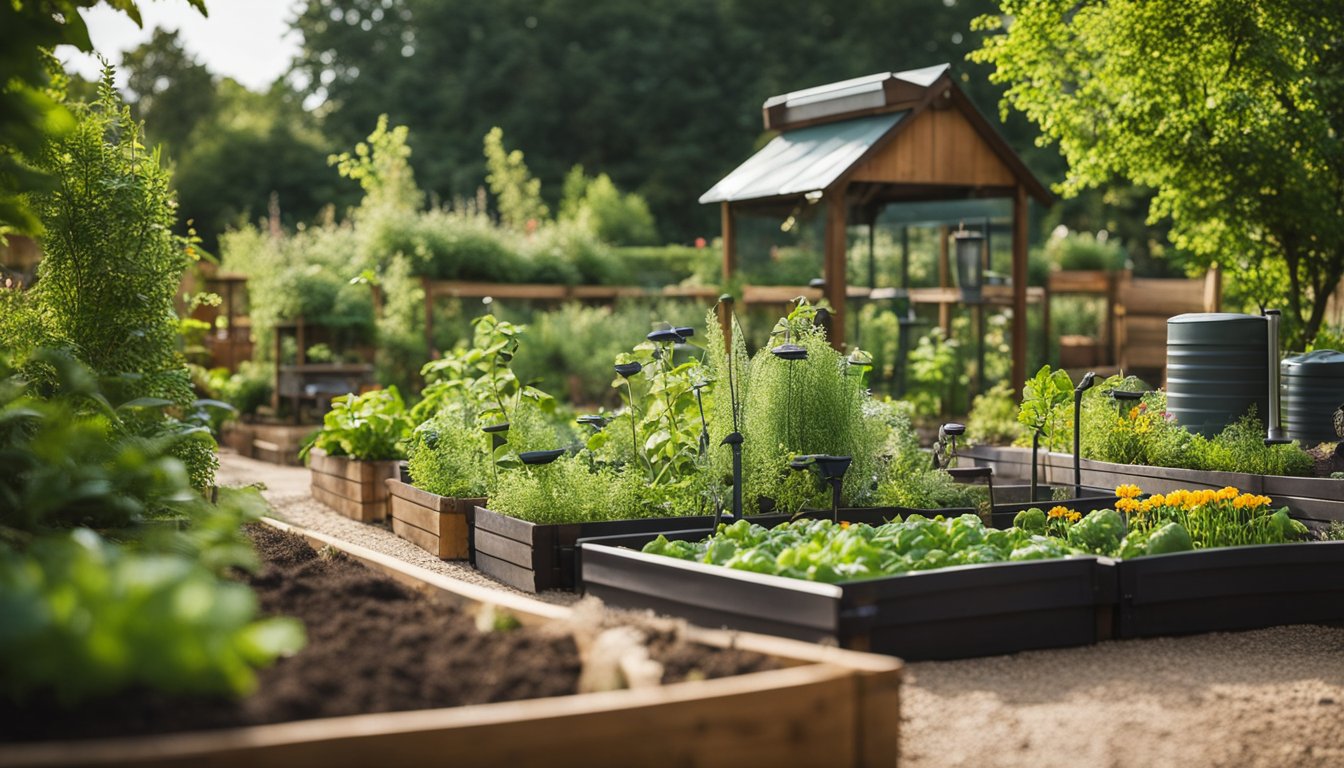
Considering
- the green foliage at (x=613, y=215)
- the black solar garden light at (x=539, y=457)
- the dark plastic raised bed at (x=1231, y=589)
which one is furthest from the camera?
the green foliage at (x=613, y=215)

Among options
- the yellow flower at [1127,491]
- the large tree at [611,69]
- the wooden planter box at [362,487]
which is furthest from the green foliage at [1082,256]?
the large tree at [611,69]

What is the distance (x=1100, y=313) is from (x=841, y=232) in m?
7.03

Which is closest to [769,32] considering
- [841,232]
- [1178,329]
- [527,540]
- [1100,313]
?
[1100,313]

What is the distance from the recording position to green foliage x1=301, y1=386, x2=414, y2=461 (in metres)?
7.50

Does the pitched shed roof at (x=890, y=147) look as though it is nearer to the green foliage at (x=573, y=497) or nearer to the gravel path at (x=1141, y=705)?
the green foliage at (x=573, y=497)

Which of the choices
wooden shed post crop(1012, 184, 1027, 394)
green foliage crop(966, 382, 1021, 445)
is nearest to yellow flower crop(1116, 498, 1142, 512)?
green foliage crop(966, 382, 1021, 445)

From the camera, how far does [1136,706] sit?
3627 millimetres

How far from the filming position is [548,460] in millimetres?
5051

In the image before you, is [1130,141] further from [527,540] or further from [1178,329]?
[527,540]

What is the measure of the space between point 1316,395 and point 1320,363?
Result: 177 millimetres

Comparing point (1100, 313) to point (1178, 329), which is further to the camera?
point (1100, 313)

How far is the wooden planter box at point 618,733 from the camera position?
2.17 metres

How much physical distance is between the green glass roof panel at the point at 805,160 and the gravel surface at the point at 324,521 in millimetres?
3755

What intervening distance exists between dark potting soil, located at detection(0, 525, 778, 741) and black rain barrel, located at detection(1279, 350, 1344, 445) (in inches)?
203
